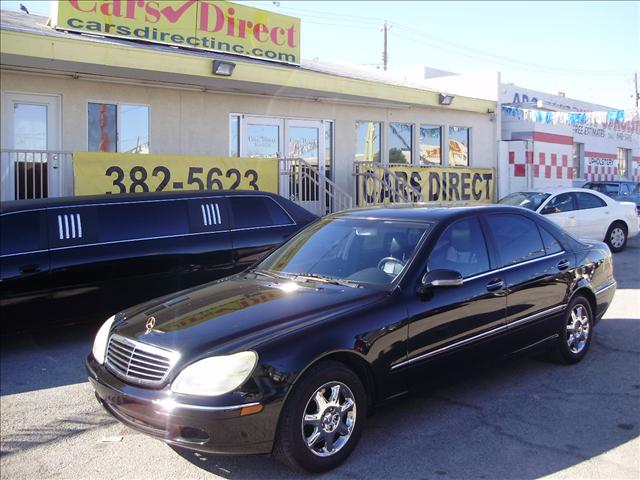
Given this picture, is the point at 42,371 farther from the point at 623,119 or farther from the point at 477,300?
the point at 623,119

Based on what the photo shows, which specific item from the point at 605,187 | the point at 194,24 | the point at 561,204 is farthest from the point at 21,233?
the point at 605,187

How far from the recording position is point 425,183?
1374 cm

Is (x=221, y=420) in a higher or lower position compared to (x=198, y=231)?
lower

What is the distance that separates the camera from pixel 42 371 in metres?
5.62

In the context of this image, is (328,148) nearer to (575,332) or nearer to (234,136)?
(234,136)

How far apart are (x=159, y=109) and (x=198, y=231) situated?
4642 millimetres

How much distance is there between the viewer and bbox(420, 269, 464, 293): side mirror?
13.4 feet

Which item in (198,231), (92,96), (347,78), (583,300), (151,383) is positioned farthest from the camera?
(347,78)

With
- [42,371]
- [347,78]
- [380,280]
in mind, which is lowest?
[42,371]

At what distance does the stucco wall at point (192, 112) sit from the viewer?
1022 cm

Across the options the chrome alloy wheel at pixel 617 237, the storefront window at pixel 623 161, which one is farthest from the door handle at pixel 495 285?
the storefront window at pixel 623 161

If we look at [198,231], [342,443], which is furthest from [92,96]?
[342,443]

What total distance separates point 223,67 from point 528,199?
6272 millimetres

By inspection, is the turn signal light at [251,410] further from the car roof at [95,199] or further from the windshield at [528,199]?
the windshield at [528,199]
